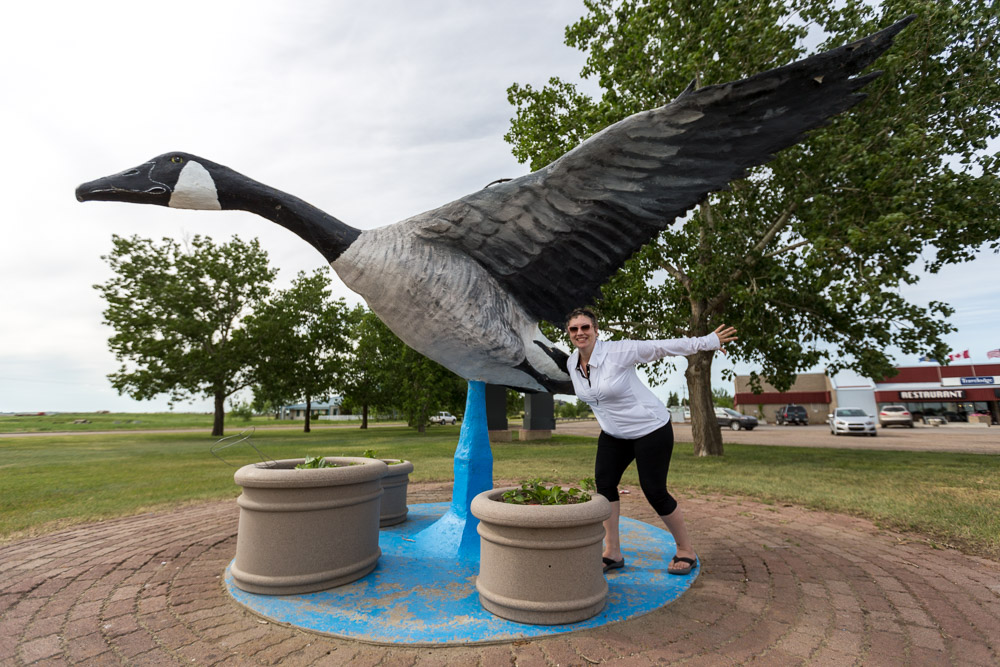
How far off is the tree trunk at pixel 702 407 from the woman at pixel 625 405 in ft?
33.0

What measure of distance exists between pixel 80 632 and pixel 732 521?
5.73 metres

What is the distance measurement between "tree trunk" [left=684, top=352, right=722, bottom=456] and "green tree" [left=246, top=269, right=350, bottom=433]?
2094 centimetres

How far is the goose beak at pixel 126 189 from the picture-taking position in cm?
354

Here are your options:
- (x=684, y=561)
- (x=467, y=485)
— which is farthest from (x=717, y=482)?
(x=467, y=485)

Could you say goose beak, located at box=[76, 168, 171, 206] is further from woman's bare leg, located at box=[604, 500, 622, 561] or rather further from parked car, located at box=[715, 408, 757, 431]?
parked car, located at box=[715, 408, 757, 431]

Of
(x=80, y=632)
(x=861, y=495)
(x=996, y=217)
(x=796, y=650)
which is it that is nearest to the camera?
(x=796, y=650)

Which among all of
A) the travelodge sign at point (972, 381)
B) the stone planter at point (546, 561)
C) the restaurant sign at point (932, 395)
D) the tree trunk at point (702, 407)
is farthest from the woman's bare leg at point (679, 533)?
the travelodge sign at point (972, 381)

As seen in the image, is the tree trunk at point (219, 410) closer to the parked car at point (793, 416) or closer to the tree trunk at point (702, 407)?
the tree trunk at point (702, 407)

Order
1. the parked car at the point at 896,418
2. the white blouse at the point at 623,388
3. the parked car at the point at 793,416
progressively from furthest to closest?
the parked car at the point at 793,416
the parked car at the point at 896,418
the white blouse at the point at 623,388

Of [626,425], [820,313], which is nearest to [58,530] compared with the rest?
[626,425]

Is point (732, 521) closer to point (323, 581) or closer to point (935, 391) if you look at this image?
point (323, 581)

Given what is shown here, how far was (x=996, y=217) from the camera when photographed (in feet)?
30.0

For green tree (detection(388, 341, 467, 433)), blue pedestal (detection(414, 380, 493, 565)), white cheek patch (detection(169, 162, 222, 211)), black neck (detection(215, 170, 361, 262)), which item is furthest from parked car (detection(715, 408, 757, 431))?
white cheek patch (detection(169, 162, 222, 211))

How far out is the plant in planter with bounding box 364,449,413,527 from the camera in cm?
525
